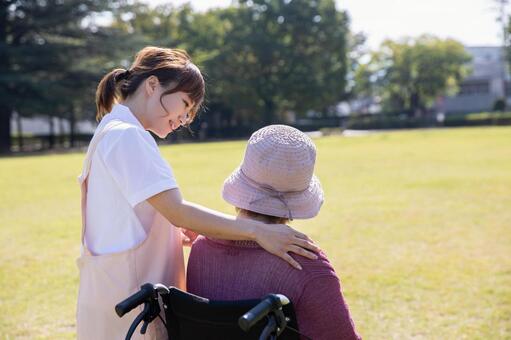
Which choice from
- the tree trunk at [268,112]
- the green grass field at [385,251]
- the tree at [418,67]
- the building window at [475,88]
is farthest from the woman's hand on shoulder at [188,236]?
the building window at [475,88]

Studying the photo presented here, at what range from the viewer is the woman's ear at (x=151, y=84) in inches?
71.4

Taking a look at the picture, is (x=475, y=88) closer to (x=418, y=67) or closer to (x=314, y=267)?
(x=418, y=67)

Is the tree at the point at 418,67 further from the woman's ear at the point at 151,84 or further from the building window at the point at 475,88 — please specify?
the woman's ear at the point at 151,84

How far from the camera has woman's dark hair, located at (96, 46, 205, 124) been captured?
1.81 metres

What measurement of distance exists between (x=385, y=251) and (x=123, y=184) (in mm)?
4599

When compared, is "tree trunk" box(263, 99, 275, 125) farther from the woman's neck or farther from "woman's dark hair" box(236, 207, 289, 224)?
"woman's dark hair" box(236, 207, 289, 224)

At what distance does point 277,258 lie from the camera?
1.59 m

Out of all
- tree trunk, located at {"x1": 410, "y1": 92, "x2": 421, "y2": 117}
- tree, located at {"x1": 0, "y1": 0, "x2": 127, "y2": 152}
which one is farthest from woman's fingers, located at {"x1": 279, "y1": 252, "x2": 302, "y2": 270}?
tree trunk, located at {"x1": 410, "y1": 92, "x2": 421, "y2": 117}

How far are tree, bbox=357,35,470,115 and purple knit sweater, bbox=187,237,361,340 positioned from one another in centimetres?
5786

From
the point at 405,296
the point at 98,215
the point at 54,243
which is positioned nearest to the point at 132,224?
the point at 98,215

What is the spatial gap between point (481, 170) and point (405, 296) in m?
10.2

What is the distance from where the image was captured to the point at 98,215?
174cm

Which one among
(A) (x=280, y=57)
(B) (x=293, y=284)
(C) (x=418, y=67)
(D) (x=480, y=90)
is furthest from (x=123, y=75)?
(D) (x=480, y=90)

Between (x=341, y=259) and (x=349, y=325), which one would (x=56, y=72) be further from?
(x=349, y=325)
